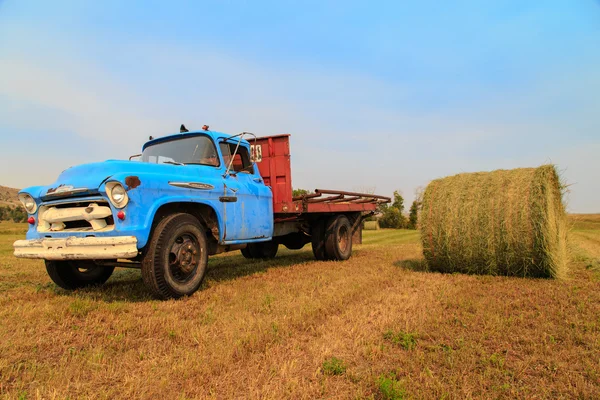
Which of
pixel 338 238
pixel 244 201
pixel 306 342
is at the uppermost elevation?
pixel 244 201

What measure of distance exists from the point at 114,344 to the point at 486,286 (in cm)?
460

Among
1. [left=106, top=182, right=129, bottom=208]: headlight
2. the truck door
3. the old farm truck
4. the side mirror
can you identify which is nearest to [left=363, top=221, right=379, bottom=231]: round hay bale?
the old farm truck

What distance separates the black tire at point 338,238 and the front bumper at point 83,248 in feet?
16.6

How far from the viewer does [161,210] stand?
14.7 feet

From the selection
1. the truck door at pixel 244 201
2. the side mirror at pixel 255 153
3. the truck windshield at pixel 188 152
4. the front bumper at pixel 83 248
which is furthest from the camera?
the side mirror at pixel 255 153

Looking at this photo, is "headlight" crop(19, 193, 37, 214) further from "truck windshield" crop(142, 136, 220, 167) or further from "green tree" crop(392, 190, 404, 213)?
"green tree" crop(392, 190, 404, 213)

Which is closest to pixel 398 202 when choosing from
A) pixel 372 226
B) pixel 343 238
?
pixel 372 226

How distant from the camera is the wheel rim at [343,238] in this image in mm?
8531

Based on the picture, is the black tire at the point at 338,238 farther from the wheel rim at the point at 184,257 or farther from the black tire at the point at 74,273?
the black tire at the point at 74,273

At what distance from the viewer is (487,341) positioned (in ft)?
9.75

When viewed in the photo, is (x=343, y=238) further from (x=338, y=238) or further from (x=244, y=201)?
(x=244, y=201)

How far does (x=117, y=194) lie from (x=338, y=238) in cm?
538

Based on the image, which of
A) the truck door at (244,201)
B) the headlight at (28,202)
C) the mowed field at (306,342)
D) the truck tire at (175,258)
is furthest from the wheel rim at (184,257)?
the headlight at (28,202)

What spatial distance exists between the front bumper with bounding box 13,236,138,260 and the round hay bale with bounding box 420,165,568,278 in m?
4.81
